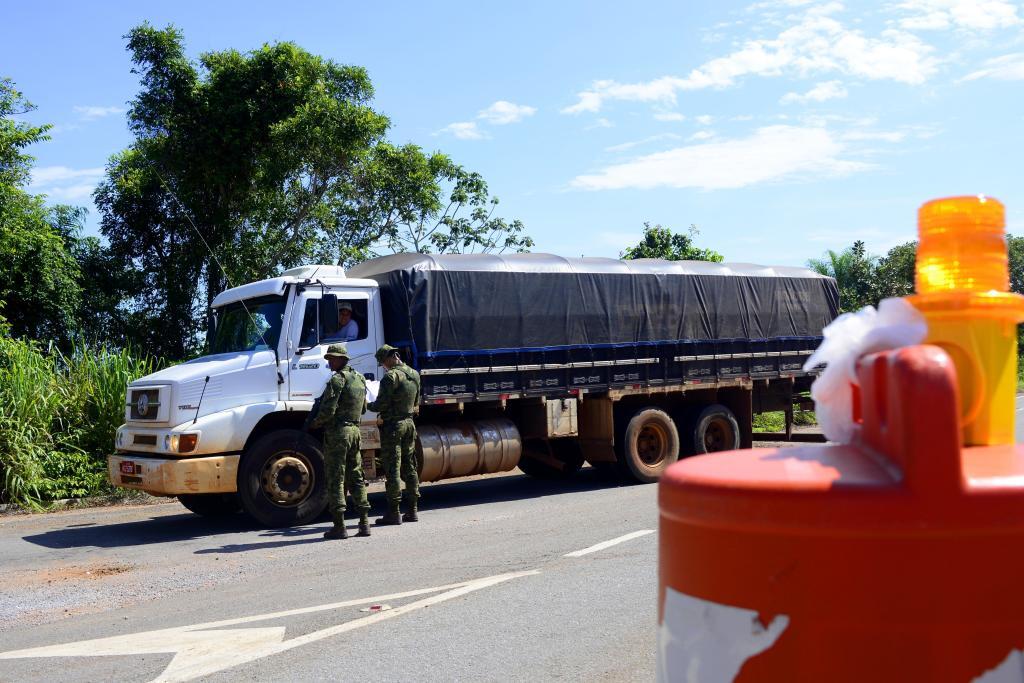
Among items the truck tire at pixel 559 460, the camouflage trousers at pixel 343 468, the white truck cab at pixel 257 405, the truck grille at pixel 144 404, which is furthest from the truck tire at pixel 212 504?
the truck tire at pixel 559 460

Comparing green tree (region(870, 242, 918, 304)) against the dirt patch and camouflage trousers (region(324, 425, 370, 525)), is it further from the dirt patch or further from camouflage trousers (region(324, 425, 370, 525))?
the dirt patch

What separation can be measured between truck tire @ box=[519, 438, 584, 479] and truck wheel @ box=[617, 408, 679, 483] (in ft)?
3.10

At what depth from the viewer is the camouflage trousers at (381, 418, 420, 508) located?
9.96 metres

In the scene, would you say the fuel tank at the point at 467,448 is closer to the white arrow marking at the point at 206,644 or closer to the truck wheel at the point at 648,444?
the truck wheel at the point at 648,444

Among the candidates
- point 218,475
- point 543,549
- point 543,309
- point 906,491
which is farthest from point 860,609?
point 543,309

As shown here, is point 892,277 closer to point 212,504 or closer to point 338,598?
point 212,504

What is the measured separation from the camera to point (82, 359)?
45.1 ft

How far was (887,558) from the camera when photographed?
123cm

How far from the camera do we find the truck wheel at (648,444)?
1261 centimetres

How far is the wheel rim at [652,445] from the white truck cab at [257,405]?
414 cm

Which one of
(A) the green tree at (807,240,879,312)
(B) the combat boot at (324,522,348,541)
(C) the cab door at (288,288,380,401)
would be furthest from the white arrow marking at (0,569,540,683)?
(A) the green tree at (807,240,879,312)

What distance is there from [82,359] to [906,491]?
560 inches

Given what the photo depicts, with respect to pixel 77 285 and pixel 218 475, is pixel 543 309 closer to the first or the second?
pixel 218 475

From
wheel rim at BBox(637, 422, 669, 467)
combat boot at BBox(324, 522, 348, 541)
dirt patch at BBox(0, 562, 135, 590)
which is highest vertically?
wheel rim at BBox(637, 422, 669, 467)
